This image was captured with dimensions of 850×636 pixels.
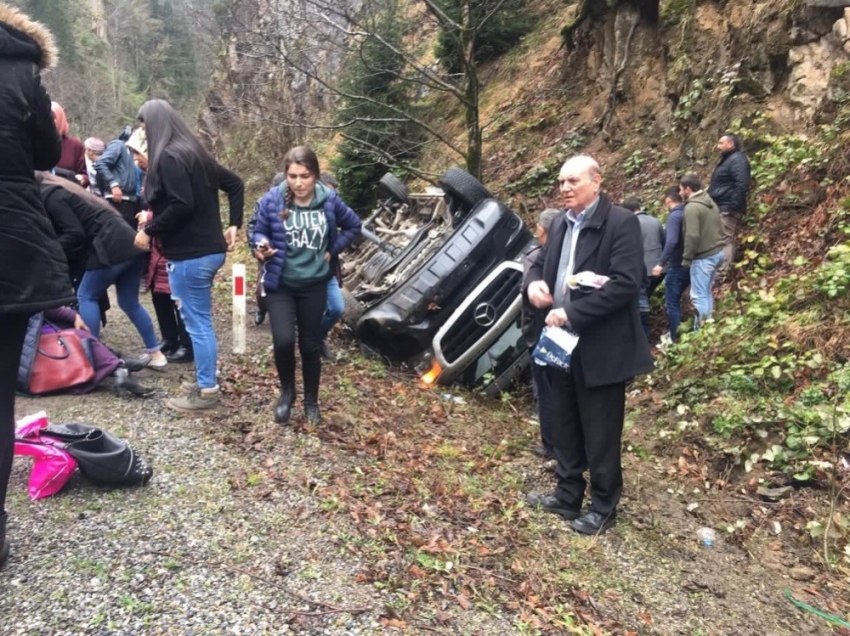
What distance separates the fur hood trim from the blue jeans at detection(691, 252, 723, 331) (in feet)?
20.1

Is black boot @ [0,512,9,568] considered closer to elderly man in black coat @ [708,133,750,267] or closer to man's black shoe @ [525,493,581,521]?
man's black shoe @ [525,493,581,521]

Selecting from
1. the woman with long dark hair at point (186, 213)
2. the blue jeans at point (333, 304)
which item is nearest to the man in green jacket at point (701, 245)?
the blue jeans at point (333, 304)

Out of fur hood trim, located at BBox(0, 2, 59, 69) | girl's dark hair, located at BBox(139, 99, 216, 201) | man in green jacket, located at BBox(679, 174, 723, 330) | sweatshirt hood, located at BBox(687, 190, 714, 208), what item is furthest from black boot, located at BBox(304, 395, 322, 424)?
sweatshirt hood, located at BBox(687, 190, 714, 208)

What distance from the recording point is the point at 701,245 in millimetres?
6648

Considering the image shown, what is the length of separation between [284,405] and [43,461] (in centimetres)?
162

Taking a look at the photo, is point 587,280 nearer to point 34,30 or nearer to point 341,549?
point 341,549

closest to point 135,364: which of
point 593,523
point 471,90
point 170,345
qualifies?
point 170,345

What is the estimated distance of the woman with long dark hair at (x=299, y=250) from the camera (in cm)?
409

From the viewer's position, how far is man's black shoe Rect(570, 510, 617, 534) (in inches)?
145

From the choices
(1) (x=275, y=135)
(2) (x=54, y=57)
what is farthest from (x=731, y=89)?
(1) (x=275, y=135)

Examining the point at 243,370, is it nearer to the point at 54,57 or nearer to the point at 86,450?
the point at 86,450

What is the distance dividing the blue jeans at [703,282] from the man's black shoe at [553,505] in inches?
144

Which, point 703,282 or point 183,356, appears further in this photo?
point 703,282

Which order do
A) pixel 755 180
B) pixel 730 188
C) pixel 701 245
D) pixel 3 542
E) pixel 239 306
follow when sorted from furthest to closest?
pixel 755 180 < pixel 730 188 < pixel 701 245 < pixel 239 306 < pixel 3 542
